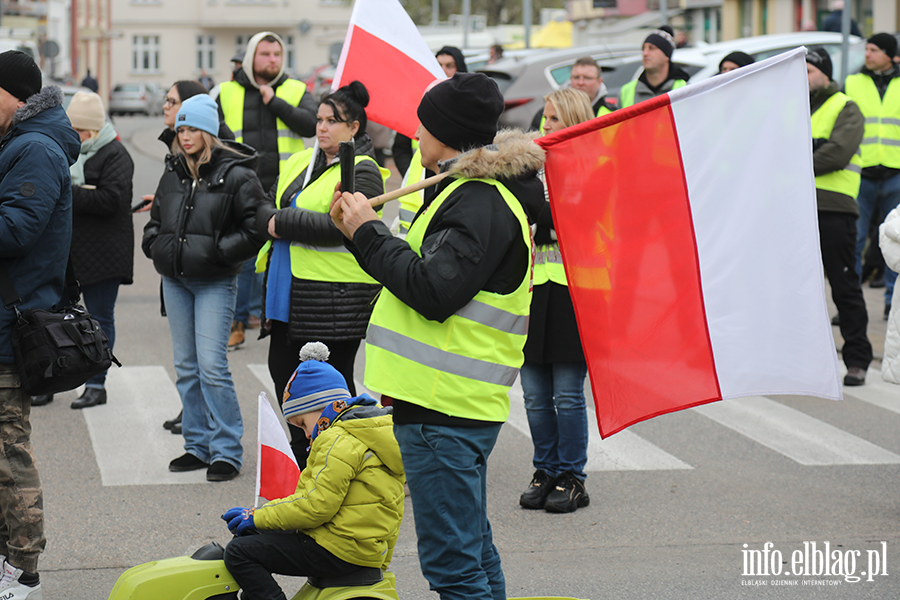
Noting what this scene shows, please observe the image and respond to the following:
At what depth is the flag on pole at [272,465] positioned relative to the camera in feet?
14.4

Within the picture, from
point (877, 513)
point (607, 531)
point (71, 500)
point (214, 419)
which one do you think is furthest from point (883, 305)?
point (71, 500)

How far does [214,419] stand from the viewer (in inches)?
231

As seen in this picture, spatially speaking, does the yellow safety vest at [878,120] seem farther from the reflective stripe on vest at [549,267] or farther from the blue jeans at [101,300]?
the blue jeans at [101,300]

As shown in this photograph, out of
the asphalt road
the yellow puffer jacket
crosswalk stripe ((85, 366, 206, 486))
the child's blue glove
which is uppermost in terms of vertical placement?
the yellow puffer jacket

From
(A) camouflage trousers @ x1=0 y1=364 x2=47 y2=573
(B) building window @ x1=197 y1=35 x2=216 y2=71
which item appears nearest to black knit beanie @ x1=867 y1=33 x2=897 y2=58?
(A) camouflage trousers @ x1=0 y1=364 x2=47 y2=573

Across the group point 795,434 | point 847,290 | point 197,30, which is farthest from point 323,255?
point 197,30

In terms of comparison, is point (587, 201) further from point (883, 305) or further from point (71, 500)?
point (883, 305)

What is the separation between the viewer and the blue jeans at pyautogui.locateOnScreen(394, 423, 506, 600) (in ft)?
10.9

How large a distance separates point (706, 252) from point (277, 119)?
579cm

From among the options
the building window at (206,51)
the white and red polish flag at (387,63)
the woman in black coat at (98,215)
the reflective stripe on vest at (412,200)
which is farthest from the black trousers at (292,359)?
the building window at (206,51)

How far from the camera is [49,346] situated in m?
4.06

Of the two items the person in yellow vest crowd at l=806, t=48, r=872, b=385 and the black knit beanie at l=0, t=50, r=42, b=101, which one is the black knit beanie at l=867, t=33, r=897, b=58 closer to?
the person in yellow vest crowd at l=806, t=48, r=872, b=385

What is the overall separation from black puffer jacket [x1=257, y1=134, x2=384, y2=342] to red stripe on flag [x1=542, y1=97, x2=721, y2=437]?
1.92 m

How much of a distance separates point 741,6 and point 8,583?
36.1 m
